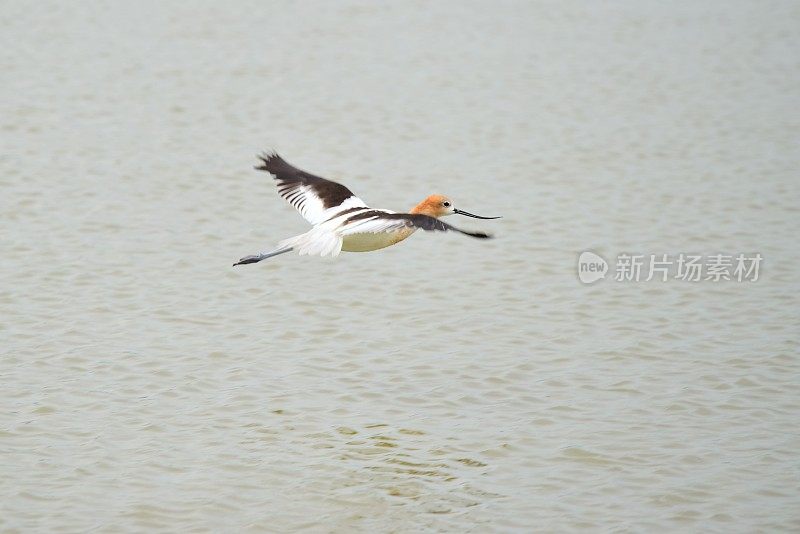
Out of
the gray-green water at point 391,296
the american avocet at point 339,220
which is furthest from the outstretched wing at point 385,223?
the gray-green water at point 391,296

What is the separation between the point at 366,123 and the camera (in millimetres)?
16172

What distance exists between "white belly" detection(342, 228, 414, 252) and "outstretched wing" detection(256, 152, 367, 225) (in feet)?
1.13

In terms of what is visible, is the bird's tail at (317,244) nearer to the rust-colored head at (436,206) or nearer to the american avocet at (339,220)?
the american avocet at (339,220)

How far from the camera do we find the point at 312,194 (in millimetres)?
9273

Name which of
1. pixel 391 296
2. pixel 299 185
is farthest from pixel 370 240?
pixel 391 296

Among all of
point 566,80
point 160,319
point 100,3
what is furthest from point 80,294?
point 100,3

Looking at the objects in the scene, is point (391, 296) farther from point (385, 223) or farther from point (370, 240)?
point (385, 223)

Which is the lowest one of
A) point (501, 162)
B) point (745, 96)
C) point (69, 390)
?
point (69, 390)

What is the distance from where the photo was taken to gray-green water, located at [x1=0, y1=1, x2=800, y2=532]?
23.7 ft

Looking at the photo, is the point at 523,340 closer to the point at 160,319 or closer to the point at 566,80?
the point at 160,319

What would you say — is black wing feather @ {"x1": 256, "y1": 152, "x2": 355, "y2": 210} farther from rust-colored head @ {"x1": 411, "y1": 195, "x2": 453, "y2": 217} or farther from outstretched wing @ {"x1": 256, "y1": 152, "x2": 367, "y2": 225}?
rust-colored head @ {"x1": 411, "y1": 195, "x2": 453, "y2": 217}

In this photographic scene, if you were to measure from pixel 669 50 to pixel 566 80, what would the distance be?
2771mm

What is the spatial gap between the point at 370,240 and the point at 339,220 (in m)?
0.28

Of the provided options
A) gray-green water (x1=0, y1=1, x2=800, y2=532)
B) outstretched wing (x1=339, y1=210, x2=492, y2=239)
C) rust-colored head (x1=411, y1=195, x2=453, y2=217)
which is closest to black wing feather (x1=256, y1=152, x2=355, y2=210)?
rust-colored head (x1=411, y1=195, x2=453, y2=217)
